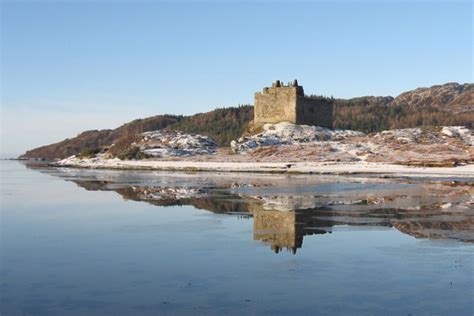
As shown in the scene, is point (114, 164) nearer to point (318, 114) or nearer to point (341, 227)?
point (318, 114)

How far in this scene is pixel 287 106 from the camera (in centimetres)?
8169

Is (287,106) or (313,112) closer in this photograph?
(287,106)

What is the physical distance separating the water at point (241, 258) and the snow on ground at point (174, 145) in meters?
52.8

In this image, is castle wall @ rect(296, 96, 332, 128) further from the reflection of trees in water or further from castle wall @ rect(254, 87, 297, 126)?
the reflection of trees in water

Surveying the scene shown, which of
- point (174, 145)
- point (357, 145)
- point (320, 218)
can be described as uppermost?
point (174, 145)

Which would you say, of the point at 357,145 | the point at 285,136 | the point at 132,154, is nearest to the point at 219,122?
the point at 132,154

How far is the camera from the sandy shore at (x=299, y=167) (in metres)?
51.1

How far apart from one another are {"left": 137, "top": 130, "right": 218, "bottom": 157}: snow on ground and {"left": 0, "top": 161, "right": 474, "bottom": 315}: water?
173ft

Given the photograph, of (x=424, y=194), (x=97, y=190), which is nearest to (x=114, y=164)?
(x=97, y=190)

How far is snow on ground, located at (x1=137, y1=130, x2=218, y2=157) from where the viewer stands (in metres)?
78.8

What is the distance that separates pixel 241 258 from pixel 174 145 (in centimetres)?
7001

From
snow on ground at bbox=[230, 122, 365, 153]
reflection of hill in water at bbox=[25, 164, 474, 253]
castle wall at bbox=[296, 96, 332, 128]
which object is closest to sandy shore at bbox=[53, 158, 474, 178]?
snow on ground at bbox=[230, 122, 365, 153]

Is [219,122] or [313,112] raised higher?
[219,122]

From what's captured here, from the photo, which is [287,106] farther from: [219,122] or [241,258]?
[219,122]
